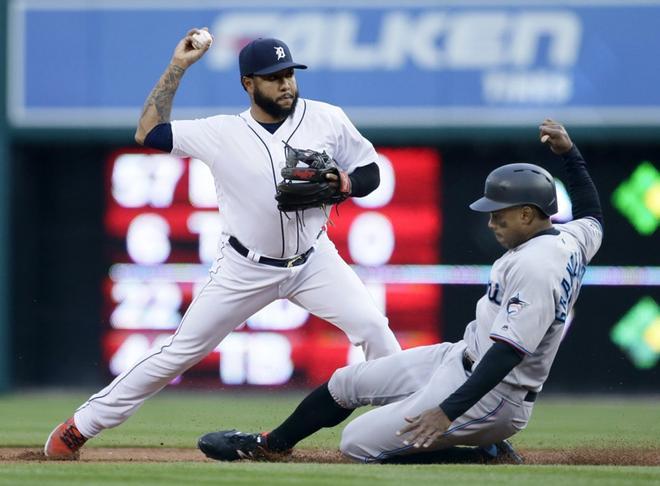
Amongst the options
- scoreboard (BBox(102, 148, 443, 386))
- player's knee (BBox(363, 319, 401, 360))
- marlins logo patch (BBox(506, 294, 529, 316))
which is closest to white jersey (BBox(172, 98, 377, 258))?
player's knee (BBox(363, 319, 401, 360))

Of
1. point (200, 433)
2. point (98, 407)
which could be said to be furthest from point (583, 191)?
point (200, 433)

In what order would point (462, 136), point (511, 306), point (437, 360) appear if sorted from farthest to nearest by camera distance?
1. point (462, 136)
2. point (437, 360)
3. point (511, 306)

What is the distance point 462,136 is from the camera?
384 inches

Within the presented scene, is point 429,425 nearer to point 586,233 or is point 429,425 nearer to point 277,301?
point 586,233

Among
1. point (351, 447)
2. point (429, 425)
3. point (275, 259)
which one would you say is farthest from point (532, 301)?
point (275, 259)

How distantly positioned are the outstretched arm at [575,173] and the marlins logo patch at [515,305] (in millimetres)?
868

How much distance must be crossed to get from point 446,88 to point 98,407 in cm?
502

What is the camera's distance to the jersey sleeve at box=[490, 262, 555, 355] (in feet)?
15.6

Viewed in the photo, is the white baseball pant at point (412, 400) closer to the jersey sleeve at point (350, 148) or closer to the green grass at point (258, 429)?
the green grass at point (258, 429)

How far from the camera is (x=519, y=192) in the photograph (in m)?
4.99

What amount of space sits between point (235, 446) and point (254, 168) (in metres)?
1.15

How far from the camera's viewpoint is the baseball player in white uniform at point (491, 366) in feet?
15.7

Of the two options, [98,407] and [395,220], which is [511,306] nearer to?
[98,407]

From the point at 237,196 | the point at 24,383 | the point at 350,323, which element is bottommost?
the point at 24,383
